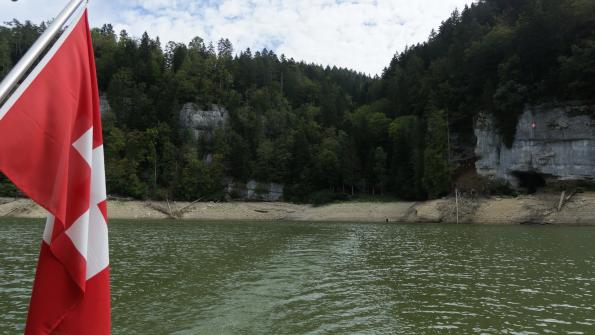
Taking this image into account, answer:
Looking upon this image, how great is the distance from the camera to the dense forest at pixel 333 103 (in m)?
63.5

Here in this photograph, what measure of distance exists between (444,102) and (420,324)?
241ft

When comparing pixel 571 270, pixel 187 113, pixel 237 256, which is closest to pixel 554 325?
pixel 571 270

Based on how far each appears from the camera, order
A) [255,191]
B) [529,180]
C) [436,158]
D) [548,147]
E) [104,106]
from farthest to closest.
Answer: [104,106] < [255,191] < [436,158] < [529,180] < [548,147]

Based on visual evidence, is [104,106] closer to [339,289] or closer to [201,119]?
[201,119]

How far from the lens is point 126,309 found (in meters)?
13.4

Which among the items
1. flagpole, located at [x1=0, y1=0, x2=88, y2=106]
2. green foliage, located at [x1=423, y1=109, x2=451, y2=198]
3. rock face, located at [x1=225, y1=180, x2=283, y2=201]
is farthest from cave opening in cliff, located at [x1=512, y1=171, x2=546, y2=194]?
flagpole, located at [x1=0, y1=0, x2=88, y2=106]

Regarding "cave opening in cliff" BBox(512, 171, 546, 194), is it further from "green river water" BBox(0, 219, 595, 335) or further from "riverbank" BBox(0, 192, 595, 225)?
"green river water" BBox(0, 219, 595, 335)

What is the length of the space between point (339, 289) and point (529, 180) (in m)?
59.2

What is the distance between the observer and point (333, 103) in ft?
390

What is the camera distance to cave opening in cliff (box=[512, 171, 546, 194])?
63594 mm

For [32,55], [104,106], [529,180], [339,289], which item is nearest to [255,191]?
[104,106]

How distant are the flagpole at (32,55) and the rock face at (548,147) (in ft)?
213

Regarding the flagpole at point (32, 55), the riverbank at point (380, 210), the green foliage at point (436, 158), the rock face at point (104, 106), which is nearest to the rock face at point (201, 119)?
the rock face at point (104, 106)

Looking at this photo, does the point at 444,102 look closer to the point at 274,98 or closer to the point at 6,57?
the point at 274,98
